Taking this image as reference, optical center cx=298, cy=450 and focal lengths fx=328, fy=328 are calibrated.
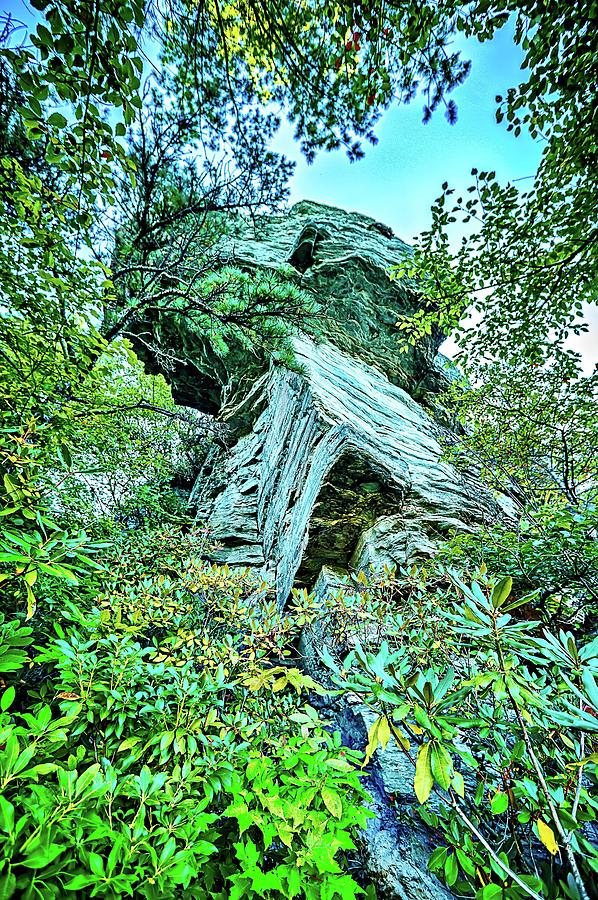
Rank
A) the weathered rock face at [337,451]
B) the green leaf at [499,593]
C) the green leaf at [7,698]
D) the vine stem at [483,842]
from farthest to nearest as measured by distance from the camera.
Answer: the weathered rock face at [337,451]
the green leaf at [7,698]
the green leaf at [499,593]
the vine stem at [483,842]

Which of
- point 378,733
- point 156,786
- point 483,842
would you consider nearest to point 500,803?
point 483,842

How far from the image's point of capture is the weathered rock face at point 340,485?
9.18ft

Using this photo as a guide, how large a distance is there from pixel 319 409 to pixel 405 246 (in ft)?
34.1

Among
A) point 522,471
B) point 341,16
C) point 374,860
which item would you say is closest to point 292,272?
point 341,16

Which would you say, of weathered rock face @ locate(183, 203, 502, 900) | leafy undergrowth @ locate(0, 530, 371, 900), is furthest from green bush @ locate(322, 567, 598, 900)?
weathered rock face @ locate(183, 203, 502, 900)

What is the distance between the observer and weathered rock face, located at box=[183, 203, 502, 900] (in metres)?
2.80

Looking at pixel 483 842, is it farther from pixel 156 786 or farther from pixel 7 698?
pixel 7 698

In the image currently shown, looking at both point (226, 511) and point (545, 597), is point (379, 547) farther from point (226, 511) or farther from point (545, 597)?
point (226, 511)

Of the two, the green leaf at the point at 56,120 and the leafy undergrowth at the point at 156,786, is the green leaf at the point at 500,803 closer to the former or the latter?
the leafy undergrowth at the point at 156,786

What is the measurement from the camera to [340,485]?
5277 millimetres

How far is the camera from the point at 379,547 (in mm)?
4953

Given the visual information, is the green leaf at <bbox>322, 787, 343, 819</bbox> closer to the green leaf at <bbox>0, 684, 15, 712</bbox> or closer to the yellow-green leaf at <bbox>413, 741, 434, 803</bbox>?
the yellow-green leaf at <bbox>413, 741, 434, 803</bbox>

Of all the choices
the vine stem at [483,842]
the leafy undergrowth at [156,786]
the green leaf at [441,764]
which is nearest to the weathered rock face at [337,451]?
the leafy undergrowth at [156,786]

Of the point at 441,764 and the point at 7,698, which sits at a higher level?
the point at 441,764
